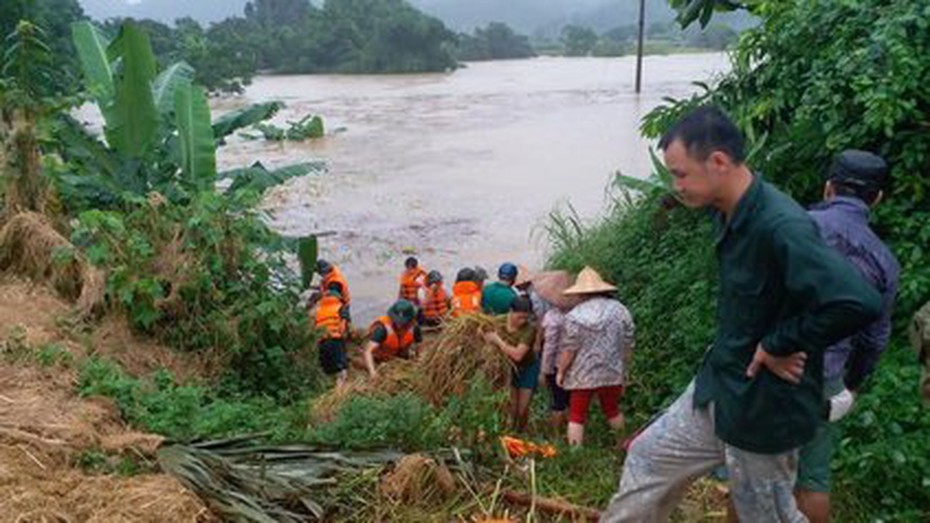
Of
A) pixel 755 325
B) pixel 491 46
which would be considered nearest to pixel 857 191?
pixel 755 325

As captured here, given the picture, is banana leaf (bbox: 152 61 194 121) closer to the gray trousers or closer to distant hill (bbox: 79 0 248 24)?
the gray trousers

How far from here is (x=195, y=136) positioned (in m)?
7.46

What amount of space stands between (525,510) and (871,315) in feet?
5.91

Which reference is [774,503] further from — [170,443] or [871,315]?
[170,443]

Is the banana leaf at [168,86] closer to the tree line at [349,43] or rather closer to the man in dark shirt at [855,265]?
the man in dark shirt at [855,265]

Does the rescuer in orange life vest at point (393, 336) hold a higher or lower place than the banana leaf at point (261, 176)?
lower

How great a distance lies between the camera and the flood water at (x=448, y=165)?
1253cm

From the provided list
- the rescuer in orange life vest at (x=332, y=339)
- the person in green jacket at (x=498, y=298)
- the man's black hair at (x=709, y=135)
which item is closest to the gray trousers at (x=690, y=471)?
the man's black hair at (x=709, y=135)

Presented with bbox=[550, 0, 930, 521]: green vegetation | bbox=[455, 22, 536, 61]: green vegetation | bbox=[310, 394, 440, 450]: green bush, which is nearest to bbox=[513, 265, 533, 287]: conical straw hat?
bbox=[550, 0, 930, 521]: green vegetation

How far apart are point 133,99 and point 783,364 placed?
6.19 m

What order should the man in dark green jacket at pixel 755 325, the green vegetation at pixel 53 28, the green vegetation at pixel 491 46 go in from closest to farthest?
the man in dark green jacket at pixel 755 325
the green vegetation at pixel 53 28
the green vegetation at pixel 491 46

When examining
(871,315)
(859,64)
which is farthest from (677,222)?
(871,315)

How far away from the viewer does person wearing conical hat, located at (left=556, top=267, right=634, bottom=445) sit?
4590mm

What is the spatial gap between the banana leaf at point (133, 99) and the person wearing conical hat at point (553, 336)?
3.61 metres
